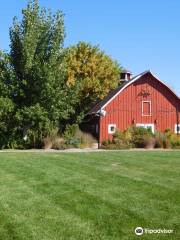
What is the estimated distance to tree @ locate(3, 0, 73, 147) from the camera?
32.4 metres

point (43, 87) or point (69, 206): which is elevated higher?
point (43, 87)

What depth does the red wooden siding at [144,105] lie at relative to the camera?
38.8 meters

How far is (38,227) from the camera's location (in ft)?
25.0

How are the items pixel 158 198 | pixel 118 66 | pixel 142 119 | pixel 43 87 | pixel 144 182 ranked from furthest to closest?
Answer: pixel 118 66 < pixel 142 119 < pixel 43 87 < pixel 144 182 < pixel 158 198

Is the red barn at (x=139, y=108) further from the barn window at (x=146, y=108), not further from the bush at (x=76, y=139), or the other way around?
the bush at (x=76, y=139)

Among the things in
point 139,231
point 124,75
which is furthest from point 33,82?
point 139,231

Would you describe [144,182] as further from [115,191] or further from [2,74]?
[2,74]

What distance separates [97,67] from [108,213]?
37810mm

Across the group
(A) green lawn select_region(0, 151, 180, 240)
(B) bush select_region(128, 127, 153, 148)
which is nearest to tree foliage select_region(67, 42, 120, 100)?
(B) bush select_region(128, 127, 153, 148)

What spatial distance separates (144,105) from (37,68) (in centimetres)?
1187

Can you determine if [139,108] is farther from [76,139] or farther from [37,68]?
[37,68]

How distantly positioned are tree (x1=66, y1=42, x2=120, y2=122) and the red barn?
407 centimetres

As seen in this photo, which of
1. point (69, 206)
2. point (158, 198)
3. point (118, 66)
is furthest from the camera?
point (118, 66)

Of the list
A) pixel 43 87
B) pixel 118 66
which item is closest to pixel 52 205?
pixel 43 87
